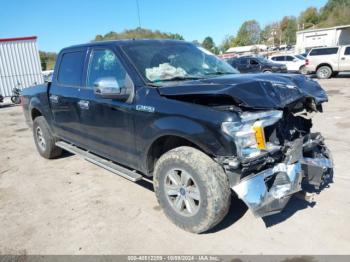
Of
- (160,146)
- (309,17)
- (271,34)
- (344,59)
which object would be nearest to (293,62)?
(344,59)

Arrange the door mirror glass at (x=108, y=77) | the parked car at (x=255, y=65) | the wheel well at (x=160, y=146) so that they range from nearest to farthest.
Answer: the wheel well at (x=160, y=146) → the door mirror glass at (x=108, y=77) → the parked car at (x=255, y=65)

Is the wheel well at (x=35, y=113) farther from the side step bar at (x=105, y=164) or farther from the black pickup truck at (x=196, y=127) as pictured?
the black pickup truck at (x=196, y=127)

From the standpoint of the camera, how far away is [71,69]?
16.6 ft

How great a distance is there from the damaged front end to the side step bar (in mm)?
1287

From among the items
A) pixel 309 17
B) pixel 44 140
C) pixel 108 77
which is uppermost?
pixel 309 17

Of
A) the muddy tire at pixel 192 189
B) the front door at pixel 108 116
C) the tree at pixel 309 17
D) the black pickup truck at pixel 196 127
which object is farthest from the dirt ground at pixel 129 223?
the tree at pixel 309 17

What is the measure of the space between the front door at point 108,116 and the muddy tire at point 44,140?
162 centimetres

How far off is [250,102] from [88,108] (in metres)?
2.34

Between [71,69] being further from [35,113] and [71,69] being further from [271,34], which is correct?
[271,34]

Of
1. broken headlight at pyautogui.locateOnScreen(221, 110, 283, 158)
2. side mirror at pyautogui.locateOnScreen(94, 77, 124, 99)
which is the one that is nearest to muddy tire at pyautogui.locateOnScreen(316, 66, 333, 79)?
broken headlight at pyautogui.locateOnScreen(221, 110, 283, 158)

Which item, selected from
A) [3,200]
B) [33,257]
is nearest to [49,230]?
[33,257]

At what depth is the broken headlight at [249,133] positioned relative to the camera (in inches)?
115

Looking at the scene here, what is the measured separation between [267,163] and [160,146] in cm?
121

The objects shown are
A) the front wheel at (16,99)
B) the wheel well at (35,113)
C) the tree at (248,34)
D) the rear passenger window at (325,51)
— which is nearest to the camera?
the wheel well at (35,113)
